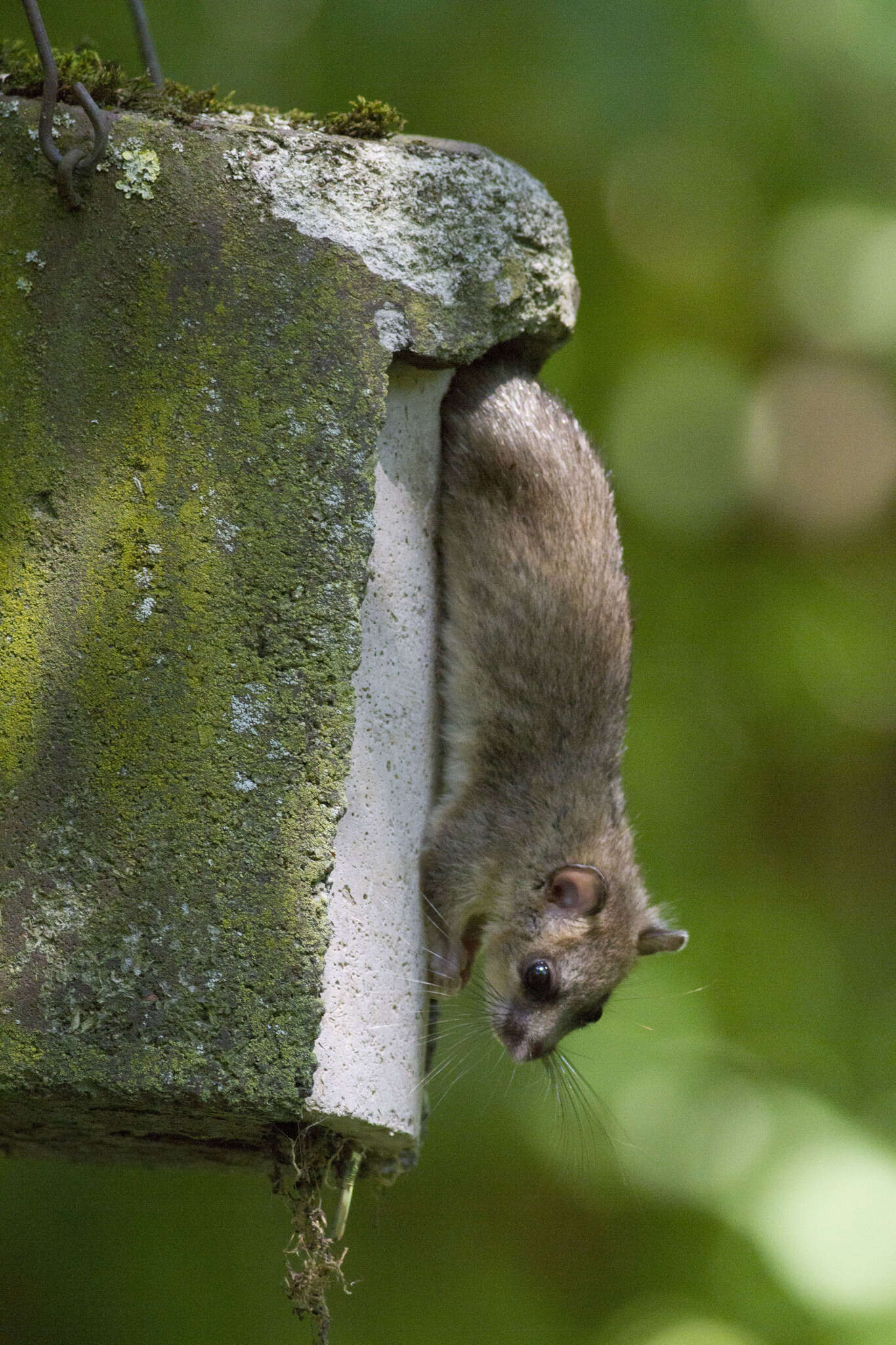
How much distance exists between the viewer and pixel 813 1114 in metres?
5.06

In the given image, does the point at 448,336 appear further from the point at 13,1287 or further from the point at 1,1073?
the point at 13,1287

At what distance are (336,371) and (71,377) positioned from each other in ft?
1.59

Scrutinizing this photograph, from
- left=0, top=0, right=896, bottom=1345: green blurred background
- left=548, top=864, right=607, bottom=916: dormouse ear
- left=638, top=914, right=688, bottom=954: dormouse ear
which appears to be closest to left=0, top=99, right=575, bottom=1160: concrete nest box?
left=548, top=864, right=607, bottom=916: dormouse ear

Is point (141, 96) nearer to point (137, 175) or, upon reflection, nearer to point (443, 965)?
point (137, 175)

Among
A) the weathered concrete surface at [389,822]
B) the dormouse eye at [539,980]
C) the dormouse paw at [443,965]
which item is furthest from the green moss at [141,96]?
the dormouse eye at [539,980]

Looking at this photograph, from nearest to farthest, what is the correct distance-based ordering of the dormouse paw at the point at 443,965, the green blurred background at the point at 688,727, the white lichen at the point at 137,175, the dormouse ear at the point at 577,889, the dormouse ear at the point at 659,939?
the white lichen at the point at 137,175, the dormouse paw at the point at 443,965, the dormouse ear at the point at 577,889, the dormouse ear at the point at 659,939, the green blurred background at the point at 688,727

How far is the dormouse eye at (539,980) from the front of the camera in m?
3.69

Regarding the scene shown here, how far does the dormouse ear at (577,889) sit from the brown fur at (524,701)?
2cm

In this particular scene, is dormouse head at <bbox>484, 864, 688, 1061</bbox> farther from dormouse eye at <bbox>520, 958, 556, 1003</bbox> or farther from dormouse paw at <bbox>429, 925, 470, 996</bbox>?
dormouse paw at <bbox>429, 925, 470, 996</bbox>

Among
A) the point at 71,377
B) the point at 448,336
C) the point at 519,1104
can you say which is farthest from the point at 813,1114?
the point at 71,377

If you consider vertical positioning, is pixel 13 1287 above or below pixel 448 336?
below

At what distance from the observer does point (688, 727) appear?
5.65 m

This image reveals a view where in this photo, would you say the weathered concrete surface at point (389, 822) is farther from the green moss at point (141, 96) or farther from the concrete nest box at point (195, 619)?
the green moss at point (141, 96)

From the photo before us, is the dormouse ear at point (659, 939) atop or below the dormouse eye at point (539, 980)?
below
